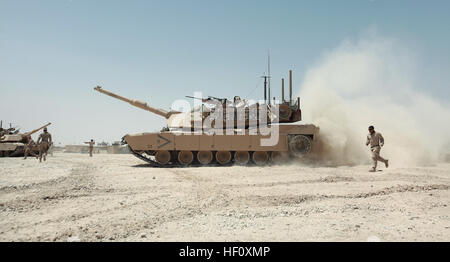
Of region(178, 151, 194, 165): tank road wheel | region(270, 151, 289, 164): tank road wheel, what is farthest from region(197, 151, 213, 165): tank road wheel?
region(270, 151, 289, 164): tank road wheel

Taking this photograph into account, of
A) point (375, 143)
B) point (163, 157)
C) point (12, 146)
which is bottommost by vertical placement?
point (163, 157)

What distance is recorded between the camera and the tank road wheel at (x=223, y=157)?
52.0 feet

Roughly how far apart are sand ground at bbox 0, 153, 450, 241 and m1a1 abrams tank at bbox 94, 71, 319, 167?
6825 millimetres

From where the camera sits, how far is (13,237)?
381cm

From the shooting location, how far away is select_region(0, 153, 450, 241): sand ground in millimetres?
3961

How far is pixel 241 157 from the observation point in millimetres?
15844

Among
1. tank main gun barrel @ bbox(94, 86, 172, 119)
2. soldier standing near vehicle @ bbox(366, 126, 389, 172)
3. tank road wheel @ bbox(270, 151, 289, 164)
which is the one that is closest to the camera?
soldier standing near vehicle @ bbox(366, 126, 389, 172)

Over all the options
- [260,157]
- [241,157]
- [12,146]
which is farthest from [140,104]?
[12,146]

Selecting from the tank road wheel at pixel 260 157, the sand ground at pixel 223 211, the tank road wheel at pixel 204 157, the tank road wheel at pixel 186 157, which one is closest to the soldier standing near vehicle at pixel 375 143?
the sand ground at pixel 223 211

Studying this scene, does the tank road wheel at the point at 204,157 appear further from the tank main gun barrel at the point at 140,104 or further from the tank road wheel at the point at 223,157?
the tank main gun barrel at the point at 140,104

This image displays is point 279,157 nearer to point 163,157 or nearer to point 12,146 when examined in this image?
point 163,157

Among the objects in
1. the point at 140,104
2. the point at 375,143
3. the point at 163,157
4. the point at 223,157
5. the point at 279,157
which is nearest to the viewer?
the point at 375,143

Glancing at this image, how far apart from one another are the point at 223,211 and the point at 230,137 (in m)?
10.1

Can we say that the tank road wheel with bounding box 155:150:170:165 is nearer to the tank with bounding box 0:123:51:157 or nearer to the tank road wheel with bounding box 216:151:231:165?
the tank road wheel with bounding box 216:151:231:165
